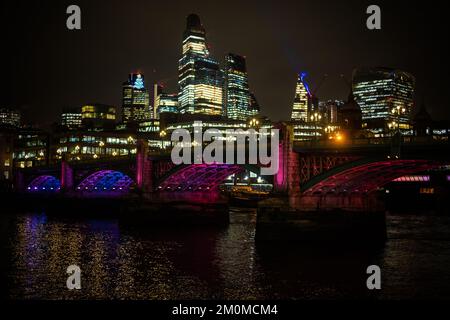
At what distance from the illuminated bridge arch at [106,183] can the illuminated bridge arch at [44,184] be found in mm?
23202

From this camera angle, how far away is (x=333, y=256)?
42094 mm

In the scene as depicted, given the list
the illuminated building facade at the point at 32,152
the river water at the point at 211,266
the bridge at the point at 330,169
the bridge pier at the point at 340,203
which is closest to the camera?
the river water at the point at 211,266

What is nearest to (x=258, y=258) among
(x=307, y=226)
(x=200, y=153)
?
(x=307, y=226)

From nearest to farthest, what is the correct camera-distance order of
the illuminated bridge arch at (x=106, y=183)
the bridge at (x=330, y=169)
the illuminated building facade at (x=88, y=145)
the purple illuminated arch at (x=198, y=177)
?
the bridge at (x=330, y=169)
the purple illuminated arch at (x=198, y=177)
the illuminated bridge arch at (x=106, y=183)
the illuminated building facade at (x=88, y=145)

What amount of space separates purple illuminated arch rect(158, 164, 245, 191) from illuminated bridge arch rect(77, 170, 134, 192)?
25.3 m

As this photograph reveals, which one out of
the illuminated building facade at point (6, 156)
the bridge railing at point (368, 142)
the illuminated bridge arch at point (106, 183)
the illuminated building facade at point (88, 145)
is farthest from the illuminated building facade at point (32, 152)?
the bridge railing at point (368, 142)

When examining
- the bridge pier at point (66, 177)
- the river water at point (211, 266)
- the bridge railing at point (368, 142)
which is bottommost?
the river water at point (211, 266)

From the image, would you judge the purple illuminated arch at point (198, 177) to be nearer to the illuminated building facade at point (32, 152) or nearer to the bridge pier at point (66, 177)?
the bridge pier at point (66, 177)

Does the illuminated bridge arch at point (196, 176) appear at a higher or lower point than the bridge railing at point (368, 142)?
lower

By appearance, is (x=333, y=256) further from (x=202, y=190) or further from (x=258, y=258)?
(x=202, y=190)

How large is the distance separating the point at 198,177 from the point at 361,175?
90.1ft

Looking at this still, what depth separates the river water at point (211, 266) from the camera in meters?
30.4

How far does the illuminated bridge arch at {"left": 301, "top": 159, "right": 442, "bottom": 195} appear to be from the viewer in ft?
150
